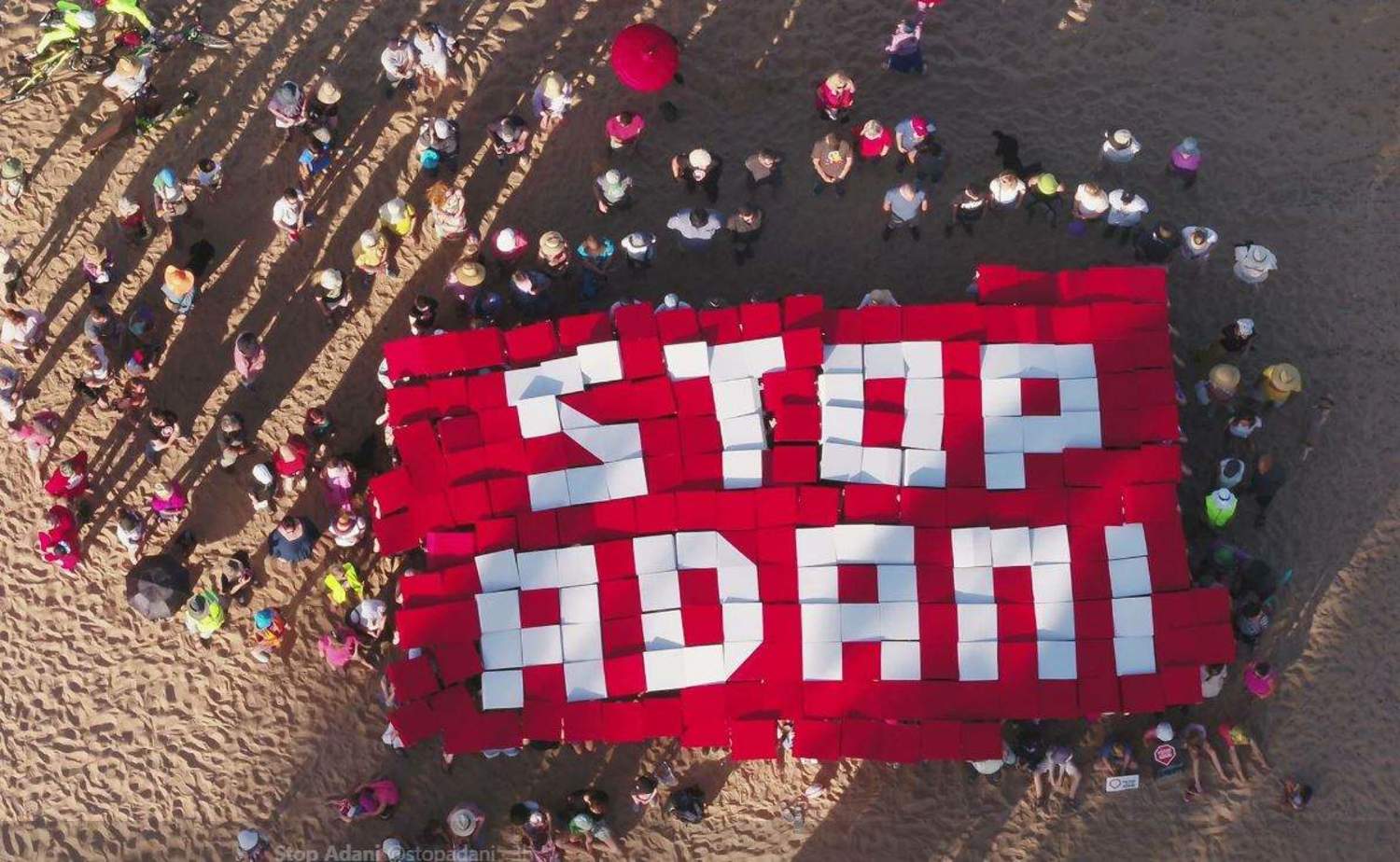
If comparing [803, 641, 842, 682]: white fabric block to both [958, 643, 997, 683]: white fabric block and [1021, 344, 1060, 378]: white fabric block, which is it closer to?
[958, 643, 997, 683]: white fabric block

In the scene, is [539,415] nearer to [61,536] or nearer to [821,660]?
[821,660]

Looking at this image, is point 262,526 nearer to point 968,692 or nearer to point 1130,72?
point 968,692

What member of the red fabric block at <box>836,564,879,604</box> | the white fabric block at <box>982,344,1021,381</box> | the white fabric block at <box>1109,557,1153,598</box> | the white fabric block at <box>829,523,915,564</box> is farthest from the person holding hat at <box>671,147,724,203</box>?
the white fabric block at <box>1109,557,1153,598</box>

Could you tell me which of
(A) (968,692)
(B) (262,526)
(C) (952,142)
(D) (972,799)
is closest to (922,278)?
(C) (952,142)

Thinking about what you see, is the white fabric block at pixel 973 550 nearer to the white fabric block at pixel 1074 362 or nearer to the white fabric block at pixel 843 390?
the white fabric block at pixel 843 390

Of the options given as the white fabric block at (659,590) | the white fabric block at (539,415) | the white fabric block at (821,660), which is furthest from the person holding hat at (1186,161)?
the white fabric block at (539,415)

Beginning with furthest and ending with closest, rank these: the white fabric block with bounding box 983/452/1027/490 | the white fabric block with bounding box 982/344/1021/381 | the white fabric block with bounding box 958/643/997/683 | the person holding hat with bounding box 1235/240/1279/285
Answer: the person holding hat with bounding box 1235/240/1279/285
the white fabric block with bounding box 982/344/1021/381
the white fabric block with bounding box 983/452/1027/490
the white fabric block with bounding box 958/643/997/683
